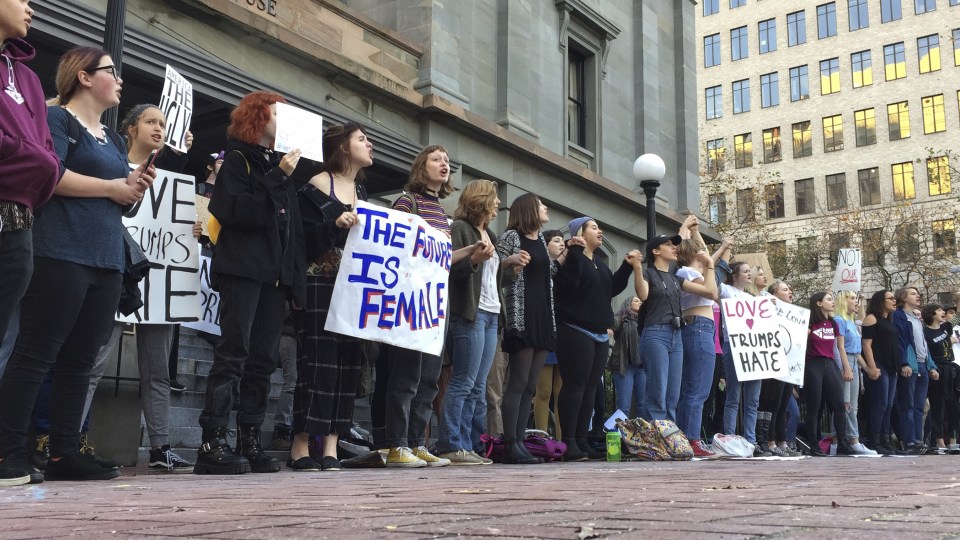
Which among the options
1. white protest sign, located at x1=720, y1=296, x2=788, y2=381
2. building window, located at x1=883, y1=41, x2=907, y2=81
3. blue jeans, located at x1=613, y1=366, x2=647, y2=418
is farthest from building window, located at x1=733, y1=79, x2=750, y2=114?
white protest sign, located at x1=720, y1=296, x2=788, y2=381

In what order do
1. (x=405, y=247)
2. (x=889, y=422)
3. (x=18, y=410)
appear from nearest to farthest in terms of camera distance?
1. (x=18, y=410)
2. (x=405, y=247)
3. (x=889, y=422)

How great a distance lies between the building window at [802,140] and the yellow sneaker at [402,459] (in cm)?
5792

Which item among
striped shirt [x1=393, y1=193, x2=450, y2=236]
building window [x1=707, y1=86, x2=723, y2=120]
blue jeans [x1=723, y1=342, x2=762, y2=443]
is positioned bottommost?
blue jeans [x1=723, y1=342, x2=762, y2=443]

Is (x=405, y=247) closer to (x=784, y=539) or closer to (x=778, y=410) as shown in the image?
(x=784, y=539)

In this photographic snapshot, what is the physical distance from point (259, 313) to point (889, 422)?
1003 centimetres

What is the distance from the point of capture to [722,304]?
33.1 feet

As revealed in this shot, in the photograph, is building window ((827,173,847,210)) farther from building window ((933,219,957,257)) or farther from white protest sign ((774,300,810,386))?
white protest sign ((774,300,810,386))

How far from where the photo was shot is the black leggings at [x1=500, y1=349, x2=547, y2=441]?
7.65 meters

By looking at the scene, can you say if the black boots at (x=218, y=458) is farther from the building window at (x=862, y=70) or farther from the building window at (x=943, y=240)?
the building window at (x=862, y=70)

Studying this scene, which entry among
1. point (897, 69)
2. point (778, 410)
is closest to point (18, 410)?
point (778, 410)

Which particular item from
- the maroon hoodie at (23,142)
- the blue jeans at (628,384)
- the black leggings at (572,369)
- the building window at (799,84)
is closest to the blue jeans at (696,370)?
the black leggings at (572,369)

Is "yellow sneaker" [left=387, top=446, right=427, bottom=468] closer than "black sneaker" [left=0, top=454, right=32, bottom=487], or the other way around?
"black sneaker" [left=0, top=454, right=32, bottom=487]

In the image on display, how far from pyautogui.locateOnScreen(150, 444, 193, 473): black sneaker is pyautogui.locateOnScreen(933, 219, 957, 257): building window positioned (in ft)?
136

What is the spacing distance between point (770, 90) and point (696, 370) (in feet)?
184
